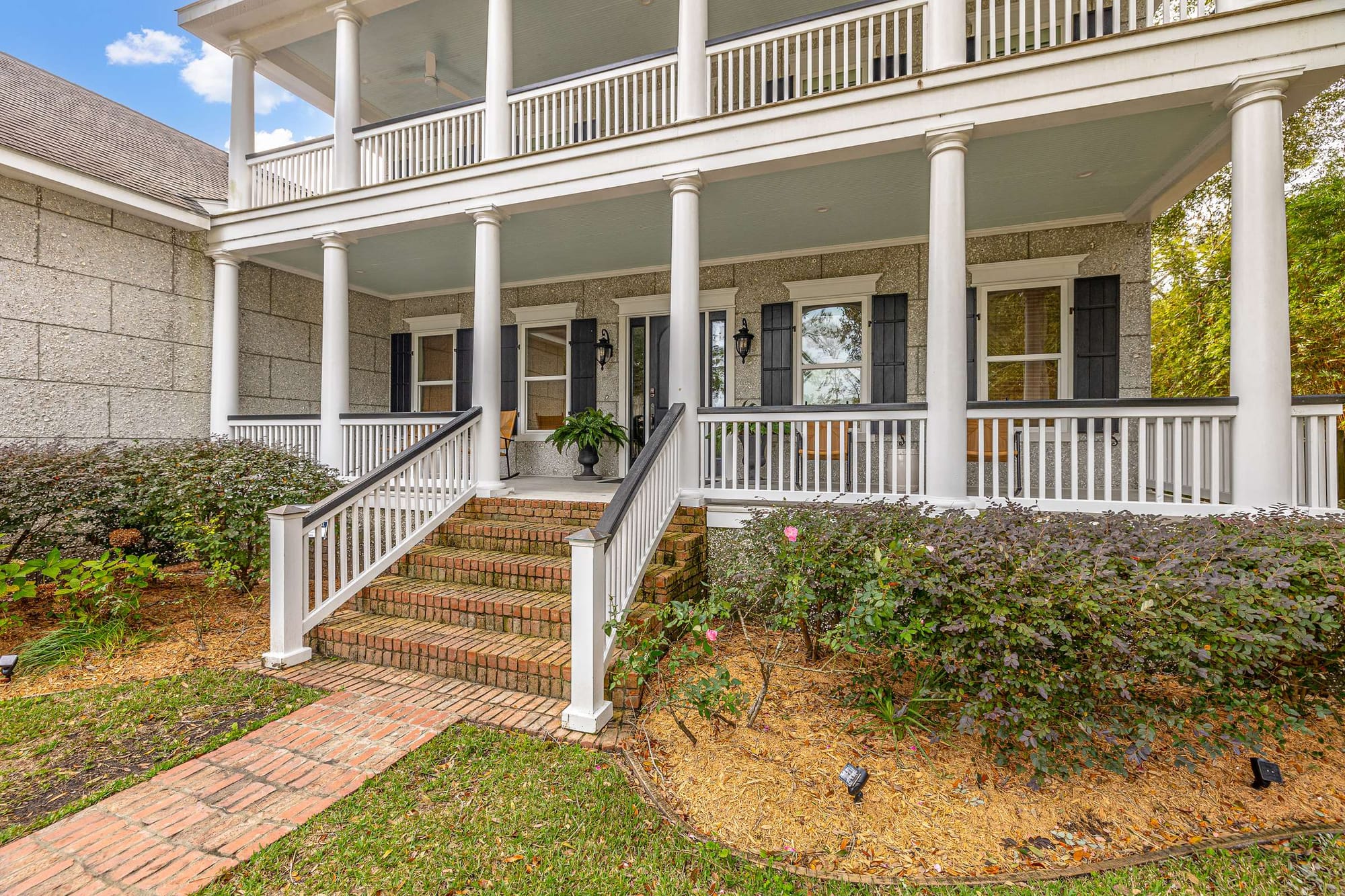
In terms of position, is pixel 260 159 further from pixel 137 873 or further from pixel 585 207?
pixel 137 873

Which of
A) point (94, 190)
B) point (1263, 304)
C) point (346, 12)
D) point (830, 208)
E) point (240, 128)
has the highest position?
point (346, 12)

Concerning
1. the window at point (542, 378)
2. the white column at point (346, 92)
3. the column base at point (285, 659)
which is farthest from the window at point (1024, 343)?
the white column at point (346, 92)

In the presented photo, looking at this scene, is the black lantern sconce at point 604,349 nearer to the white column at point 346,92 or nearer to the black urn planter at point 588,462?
the black urn planter at point 588,462

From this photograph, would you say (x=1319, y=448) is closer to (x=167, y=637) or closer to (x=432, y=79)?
(x=167, y=637)

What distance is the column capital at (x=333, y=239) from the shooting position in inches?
234

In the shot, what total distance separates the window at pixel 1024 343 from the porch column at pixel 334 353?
21.7ft

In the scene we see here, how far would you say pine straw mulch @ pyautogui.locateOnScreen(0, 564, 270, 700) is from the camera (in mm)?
3494

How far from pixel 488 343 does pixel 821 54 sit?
11.8 feet

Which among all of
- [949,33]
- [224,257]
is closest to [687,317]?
[949,33]

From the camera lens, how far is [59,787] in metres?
2.46

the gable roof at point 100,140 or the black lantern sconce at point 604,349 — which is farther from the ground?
the gable roof at point 100,140

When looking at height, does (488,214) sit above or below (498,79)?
below

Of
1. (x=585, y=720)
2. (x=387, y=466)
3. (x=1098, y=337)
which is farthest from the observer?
(x=1098, y=337)

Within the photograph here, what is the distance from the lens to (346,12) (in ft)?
19.2
